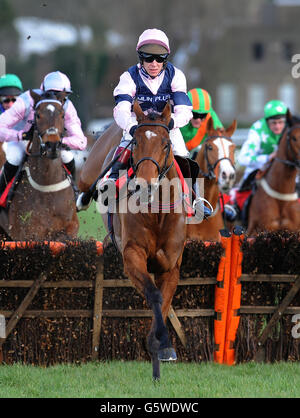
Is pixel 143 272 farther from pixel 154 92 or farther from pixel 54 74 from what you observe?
pixel 54 74

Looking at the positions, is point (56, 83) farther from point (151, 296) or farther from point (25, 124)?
point (151, 296)

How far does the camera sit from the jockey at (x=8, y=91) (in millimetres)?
9539

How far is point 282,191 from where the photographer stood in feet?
30.8

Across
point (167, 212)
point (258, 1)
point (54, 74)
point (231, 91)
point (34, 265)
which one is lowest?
point (34, 265)

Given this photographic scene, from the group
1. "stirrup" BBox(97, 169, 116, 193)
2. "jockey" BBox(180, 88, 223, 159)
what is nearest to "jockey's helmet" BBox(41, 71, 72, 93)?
"jockey" BBox(180, 88, 223, 159)

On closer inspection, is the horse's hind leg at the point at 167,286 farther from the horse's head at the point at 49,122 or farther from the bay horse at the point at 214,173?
the bay horse at the point at 214,173

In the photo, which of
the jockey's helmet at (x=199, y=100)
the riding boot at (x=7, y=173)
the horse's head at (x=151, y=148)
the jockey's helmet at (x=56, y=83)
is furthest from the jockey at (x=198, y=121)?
the horse's head at (x=151, y=148)

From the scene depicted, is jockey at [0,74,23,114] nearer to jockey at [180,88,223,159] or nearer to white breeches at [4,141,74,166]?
white breeches at [4,141,74,166]

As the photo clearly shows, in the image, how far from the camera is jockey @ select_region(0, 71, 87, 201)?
7.97 m

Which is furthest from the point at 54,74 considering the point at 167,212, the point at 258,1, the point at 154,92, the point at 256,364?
the point at 258,1

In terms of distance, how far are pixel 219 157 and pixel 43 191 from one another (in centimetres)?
178

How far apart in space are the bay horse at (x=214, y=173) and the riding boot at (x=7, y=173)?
1.77m

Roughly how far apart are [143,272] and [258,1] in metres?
66.7
